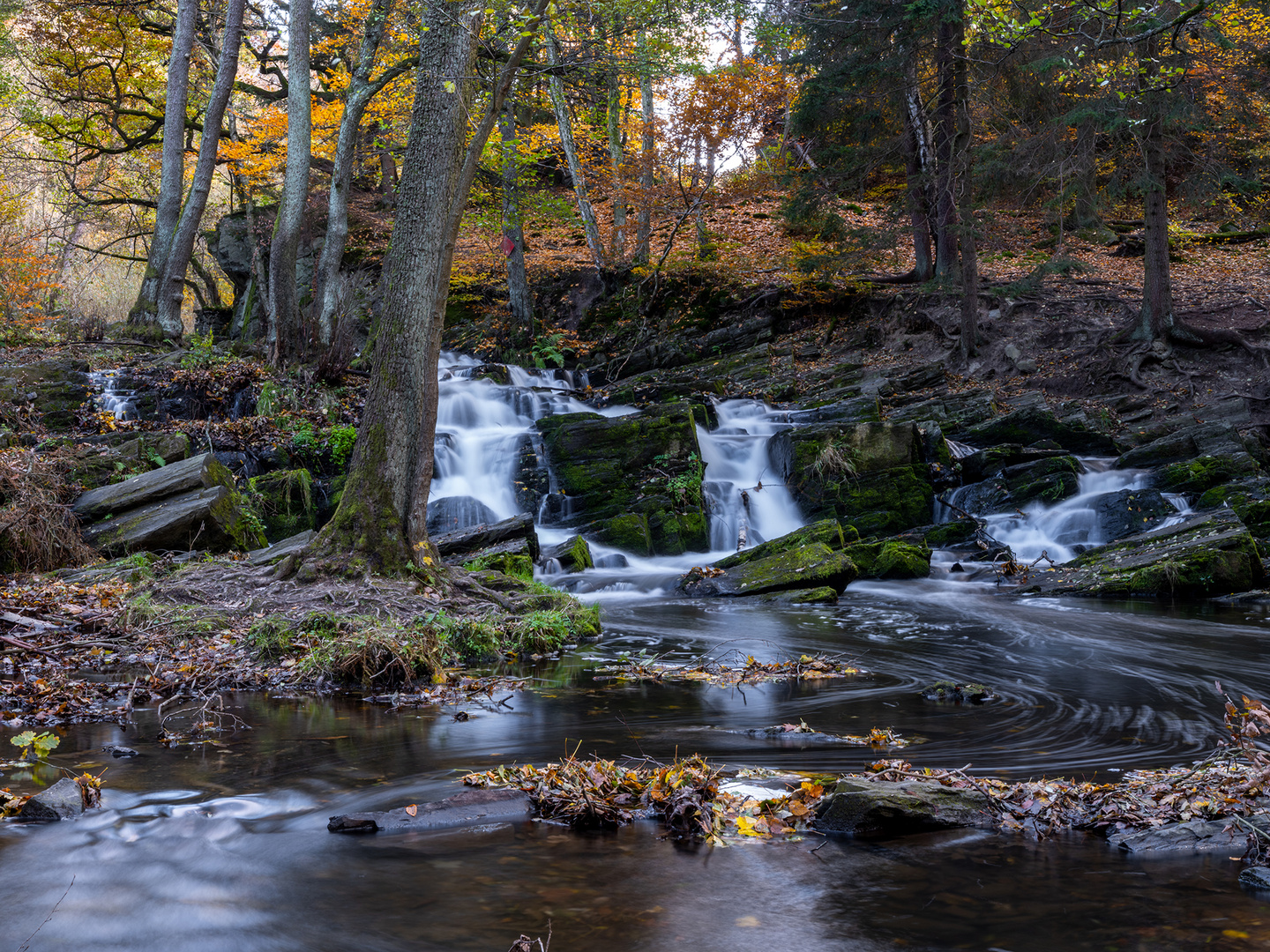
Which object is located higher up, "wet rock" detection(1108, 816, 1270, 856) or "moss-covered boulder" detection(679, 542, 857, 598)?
"wet rock" detection(1108, 816, 1270, 856)

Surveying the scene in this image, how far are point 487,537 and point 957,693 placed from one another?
752cm

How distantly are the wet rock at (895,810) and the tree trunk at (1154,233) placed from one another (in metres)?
17.6

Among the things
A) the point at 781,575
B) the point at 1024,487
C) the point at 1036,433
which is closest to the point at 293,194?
the point at 781,575

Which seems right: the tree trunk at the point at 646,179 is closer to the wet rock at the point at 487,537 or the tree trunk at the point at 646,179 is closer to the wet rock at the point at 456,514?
the wet rock at the point at 456,514

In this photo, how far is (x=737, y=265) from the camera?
23.7 m

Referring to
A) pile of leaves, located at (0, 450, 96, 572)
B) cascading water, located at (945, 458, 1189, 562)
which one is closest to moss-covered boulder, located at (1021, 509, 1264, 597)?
cascading water, located at (945, 458, 1189, 562)

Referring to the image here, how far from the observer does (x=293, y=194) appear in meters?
16.9

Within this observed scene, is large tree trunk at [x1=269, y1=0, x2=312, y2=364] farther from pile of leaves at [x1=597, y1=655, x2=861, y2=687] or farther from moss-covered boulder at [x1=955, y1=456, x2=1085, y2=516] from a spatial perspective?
moss-covered boulder at [x1=955, y1=456, x2=1085, y2=516]

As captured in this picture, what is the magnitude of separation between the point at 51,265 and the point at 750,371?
62.4ft

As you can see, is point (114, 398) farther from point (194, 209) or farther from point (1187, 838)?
point (1187, 838)

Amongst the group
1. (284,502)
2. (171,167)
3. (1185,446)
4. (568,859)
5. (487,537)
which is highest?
(171,167)

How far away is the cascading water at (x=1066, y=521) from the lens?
13.8 m

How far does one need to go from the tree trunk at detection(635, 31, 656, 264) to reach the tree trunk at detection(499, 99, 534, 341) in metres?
3.36

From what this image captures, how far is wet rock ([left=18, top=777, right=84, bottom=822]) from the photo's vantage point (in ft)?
11.3
